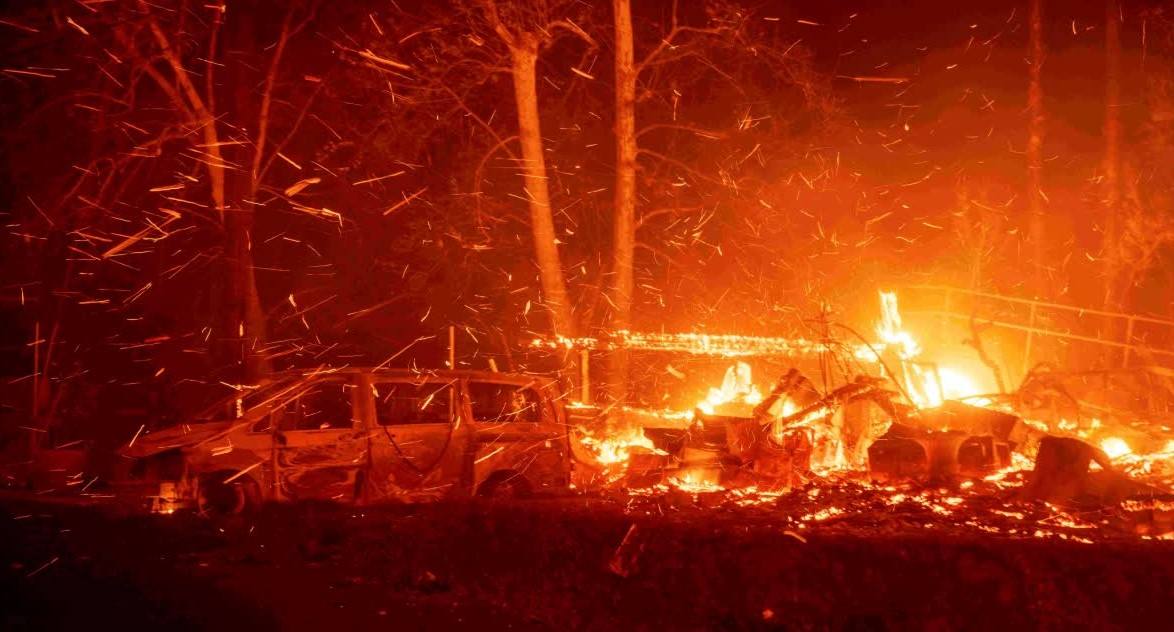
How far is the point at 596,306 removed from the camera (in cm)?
1758

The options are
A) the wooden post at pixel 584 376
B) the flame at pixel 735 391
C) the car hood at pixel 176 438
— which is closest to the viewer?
the car hood at pixel 176 438

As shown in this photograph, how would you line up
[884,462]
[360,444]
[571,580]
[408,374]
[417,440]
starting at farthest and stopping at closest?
[884,462], [408,374], [417,440], [360,444], [571,580]

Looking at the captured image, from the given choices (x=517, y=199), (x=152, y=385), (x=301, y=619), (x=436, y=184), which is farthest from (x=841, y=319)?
(x=301, y=619)

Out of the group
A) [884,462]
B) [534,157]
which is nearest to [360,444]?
[884,462]

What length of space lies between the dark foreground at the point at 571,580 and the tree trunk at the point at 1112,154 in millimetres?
15691

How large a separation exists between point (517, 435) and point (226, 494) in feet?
8.86

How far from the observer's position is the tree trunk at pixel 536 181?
628 inches

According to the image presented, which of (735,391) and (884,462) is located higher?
(735,391)

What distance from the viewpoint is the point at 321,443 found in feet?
27.3

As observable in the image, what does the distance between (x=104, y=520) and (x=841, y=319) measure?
15.8 metres

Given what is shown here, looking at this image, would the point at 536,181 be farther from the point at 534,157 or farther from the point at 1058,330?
the point at 1058,330

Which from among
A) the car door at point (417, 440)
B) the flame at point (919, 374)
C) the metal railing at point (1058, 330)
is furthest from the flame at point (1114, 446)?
the car door at point (417, 440)

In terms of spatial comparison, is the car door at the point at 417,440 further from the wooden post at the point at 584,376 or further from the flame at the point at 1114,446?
the flame at the point at 1114,446

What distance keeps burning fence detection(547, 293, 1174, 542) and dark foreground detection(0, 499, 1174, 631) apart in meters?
2.10
